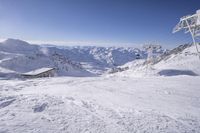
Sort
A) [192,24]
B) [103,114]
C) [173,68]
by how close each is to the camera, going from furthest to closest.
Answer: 1. [173,68]
2. [192,24]
3. [103,114]

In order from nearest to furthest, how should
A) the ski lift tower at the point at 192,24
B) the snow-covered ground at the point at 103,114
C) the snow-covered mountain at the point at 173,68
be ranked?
the snow-covered ground at the point at 103,114
the ski lift tower at the point at 192,24
the snow-covered mountain at the point at 173,68

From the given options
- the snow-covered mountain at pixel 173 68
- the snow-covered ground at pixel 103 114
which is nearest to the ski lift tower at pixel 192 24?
the snow-covered ground at pixel 103 114

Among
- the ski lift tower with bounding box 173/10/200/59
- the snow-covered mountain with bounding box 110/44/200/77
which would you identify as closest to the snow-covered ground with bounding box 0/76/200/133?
the ski lift tower with bounding box 173/10/200/59

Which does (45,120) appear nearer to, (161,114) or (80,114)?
(80,114)

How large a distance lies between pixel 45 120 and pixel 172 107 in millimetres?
5788

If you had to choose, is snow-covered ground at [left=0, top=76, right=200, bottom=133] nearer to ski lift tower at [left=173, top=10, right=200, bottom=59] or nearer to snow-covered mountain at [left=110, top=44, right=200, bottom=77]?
ski lift tower at [left=173, top=10, right=200, bottom=59]

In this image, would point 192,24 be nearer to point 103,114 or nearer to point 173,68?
point 103,114

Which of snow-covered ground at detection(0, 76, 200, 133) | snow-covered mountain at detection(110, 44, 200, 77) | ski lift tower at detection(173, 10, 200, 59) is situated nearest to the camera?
snow-covered ground at detection(0, 76, 200, 133)

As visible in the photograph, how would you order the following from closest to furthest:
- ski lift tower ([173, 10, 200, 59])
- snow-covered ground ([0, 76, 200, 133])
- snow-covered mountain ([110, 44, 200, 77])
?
snow-covered ground ([0, 76, 200, 133])
ski lift tower ([173, 10, 200, 59])
snow-covered mountain ([110, 44, 200, 77])

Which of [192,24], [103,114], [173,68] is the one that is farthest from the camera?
[173,68]

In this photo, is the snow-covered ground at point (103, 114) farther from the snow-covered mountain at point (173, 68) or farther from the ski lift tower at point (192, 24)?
the snow-covered mountain at point (173, 68)

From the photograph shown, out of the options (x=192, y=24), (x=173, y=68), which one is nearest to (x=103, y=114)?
(x=192, y=24)

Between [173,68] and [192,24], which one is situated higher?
[192,24]

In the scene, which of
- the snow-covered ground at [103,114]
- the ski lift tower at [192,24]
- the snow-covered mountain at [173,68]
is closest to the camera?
the snow-covered ground at [103,114]
